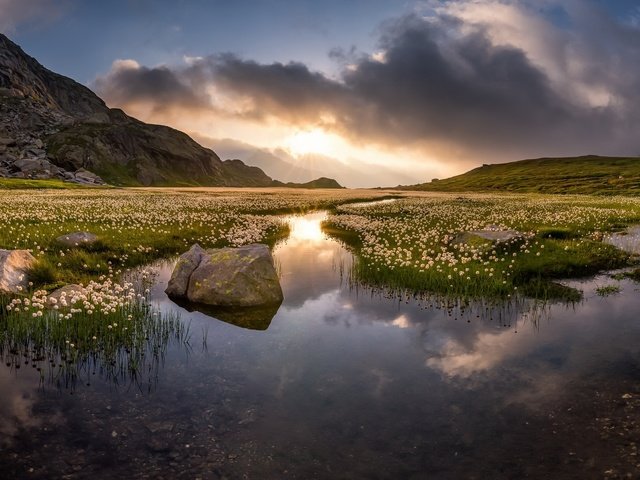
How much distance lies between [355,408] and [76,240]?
54.2 feet

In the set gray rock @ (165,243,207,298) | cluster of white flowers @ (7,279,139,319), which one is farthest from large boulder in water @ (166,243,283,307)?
cluster of white flowers @ (7,279,139,319)

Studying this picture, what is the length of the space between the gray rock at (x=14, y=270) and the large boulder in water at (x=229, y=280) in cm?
404

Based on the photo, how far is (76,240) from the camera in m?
19.1

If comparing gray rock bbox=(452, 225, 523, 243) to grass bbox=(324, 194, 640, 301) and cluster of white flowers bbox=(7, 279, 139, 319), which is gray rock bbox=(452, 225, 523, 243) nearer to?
grass bbox=(324, 194, 640, 301)

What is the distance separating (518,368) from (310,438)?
4556 mm

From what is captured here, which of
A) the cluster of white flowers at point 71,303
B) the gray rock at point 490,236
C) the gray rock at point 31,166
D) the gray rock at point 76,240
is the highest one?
the gray rock at point 31,166

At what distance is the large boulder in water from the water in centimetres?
194

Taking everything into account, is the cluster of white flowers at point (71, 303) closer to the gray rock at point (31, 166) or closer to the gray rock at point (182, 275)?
the gray rock at point (182, 275)

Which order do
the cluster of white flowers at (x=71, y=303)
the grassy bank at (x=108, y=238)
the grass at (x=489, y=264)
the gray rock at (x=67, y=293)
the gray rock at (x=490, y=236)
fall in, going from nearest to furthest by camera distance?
the cluster of white flowers at (x=71, y=303) < the gray rock at (x=67, y=293) < the grass at (x=489, y=264) < the grassy bank at (x=108, y=238) < the gray rock at (x=490, y=236)

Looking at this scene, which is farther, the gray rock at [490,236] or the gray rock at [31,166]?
the gray rock at [31,166]

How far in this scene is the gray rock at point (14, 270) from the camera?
12.1 m

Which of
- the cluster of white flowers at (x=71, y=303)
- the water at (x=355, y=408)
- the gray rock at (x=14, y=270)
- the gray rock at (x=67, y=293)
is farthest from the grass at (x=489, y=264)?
the gray rock at (x=14, y=270)

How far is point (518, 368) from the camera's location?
8.54 metres

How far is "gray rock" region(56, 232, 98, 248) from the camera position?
61.8 feet
